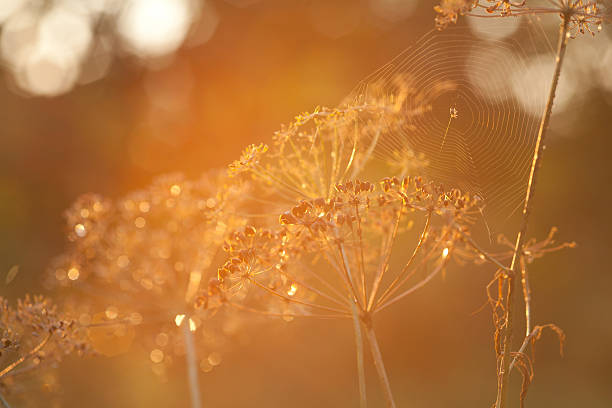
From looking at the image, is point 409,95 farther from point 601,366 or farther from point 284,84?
point 601,366

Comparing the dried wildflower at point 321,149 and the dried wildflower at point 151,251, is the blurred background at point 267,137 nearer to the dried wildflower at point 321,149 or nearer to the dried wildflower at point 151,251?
the dried wildflower at point 151,251

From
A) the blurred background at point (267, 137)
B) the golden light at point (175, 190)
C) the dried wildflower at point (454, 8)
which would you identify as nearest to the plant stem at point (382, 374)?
the dried wildflower at point (454, 8)

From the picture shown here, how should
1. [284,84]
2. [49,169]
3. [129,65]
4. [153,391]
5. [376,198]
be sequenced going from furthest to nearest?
[129,65], [284,84], [49,169], [153,391], [376,198]

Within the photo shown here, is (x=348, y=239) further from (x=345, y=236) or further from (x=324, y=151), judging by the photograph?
(x=324, y=151)

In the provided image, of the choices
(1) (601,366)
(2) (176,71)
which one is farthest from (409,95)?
(1) (601,366)

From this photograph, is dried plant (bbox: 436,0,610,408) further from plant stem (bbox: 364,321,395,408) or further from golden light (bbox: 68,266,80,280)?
golden light (bbox: 68,266,80,280)
